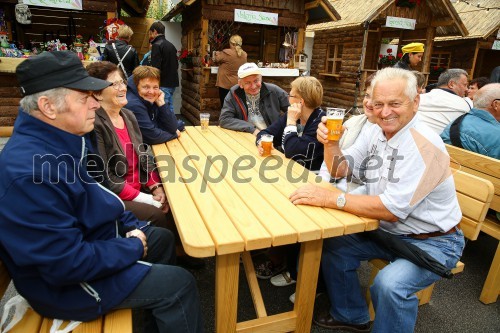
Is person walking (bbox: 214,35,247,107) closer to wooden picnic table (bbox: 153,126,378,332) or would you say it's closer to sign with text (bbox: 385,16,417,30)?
wooden picnic table (bbox: 153,126,378,332)

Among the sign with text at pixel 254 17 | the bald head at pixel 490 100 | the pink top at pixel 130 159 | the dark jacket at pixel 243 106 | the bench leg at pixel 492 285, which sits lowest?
the bench leg at pixel 492 285

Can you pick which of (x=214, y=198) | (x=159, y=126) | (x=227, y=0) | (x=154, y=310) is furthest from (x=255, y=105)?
(x=227, y=0)

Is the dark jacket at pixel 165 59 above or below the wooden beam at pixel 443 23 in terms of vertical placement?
below

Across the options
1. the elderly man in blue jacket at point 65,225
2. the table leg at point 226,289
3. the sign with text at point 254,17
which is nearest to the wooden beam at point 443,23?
the sign with text at point 254,17

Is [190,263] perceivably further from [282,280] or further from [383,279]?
[383,279]

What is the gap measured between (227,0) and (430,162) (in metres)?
6.47

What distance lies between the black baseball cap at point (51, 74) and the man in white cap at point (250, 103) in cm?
213

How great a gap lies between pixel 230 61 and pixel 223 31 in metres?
2.28

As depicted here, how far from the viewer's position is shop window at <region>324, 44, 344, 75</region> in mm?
11445

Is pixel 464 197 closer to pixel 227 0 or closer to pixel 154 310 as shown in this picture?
pixel 154 310

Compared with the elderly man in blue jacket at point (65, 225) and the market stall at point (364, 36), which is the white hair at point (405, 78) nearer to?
the elderly man in blue jacket at point (65, 225)

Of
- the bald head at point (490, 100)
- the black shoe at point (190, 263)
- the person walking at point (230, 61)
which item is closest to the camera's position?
the black shoe at point (190, 263)

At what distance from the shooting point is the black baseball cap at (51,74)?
4.26 feet

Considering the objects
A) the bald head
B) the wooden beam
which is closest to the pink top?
the bald head
